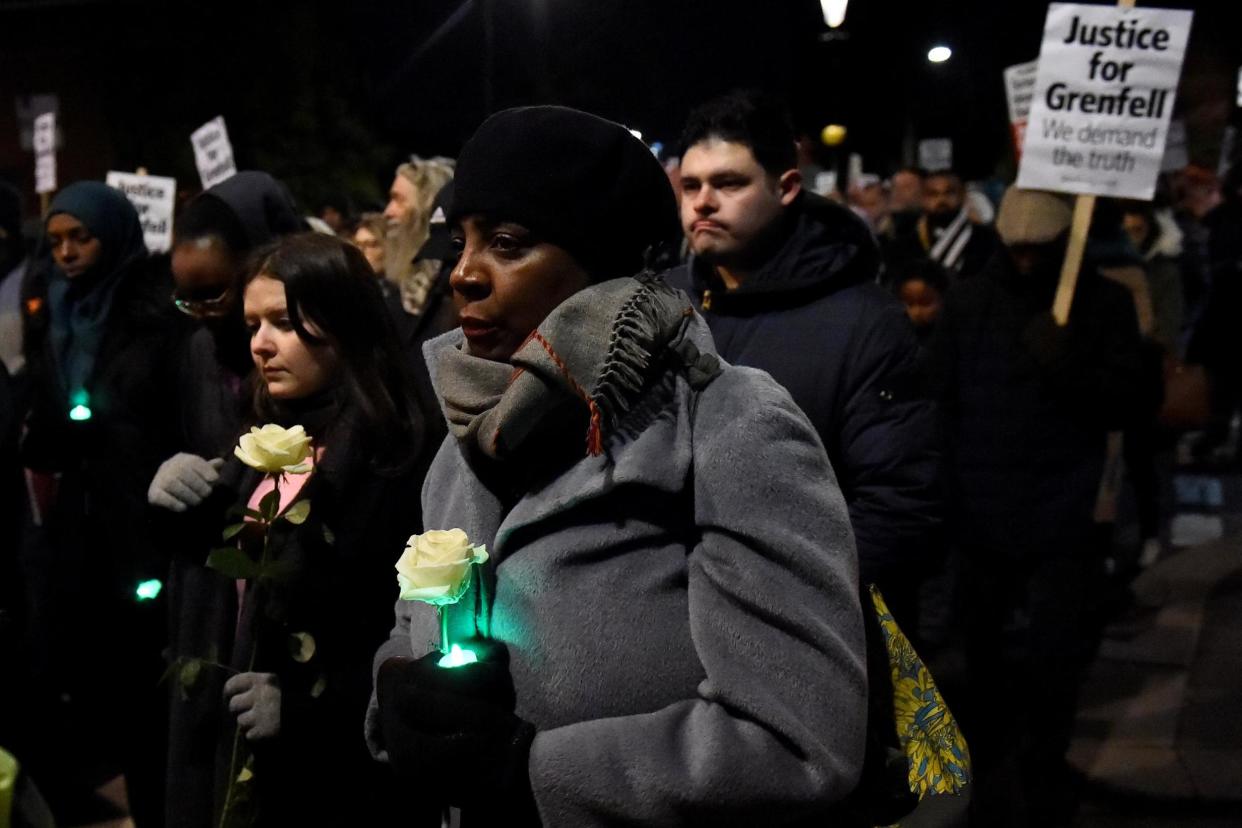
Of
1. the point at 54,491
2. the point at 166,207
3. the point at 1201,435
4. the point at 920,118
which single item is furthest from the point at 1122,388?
the point at 920,118

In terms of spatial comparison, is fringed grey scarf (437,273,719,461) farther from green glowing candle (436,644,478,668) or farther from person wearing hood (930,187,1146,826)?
person wearing hood (930,187,1146,826)

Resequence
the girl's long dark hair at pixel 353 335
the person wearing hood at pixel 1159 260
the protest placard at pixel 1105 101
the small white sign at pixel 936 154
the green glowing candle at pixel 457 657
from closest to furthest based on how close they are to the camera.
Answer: the green glowing candle at pixel 457 657 < the girl's long dark hair at pixel 353 335 < the protest placard at pixel 1105 101 < the person wearing hood at pixel 1159 260 < the small white sign at pixel 936 154

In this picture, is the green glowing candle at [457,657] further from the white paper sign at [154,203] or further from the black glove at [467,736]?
the white paper sign at [154,203]

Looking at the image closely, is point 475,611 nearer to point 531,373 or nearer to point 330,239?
point 531,373

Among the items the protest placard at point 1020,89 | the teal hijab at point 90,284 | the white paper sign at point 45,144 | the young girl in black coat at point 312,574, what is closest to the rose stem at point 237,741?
the young girl in black coat at point 312,574

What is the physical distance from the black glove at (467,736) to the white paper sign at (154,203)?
718cm

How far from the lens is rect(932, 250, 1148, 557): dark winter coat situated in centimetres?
520

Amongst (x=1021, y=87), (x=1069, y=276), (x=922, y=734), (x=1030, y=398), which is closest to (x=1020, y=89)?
(x=1021, y=87)

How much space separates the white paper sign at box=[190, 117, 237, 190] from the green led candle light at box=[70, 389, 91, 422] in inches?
136

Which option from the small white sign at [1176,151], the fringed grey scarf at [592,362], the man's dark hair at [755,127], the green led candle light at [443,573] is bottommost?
the small white sign at [1176,151]

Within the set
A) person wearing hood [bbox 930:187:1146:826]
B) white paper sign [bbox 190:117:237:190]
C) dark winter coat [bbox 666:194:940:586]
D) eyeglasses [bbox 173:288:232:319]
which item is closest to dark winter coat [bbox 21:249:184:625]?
eyeglasses [bbox 173:288:232:319]

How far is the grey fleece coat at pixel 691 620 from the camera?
1.81 m

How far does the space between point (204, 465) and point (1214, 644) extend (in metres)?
5.79

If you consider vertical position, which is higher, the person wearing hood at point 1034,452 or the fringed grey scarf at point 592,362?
the fringed grey scarf at point 592,362
